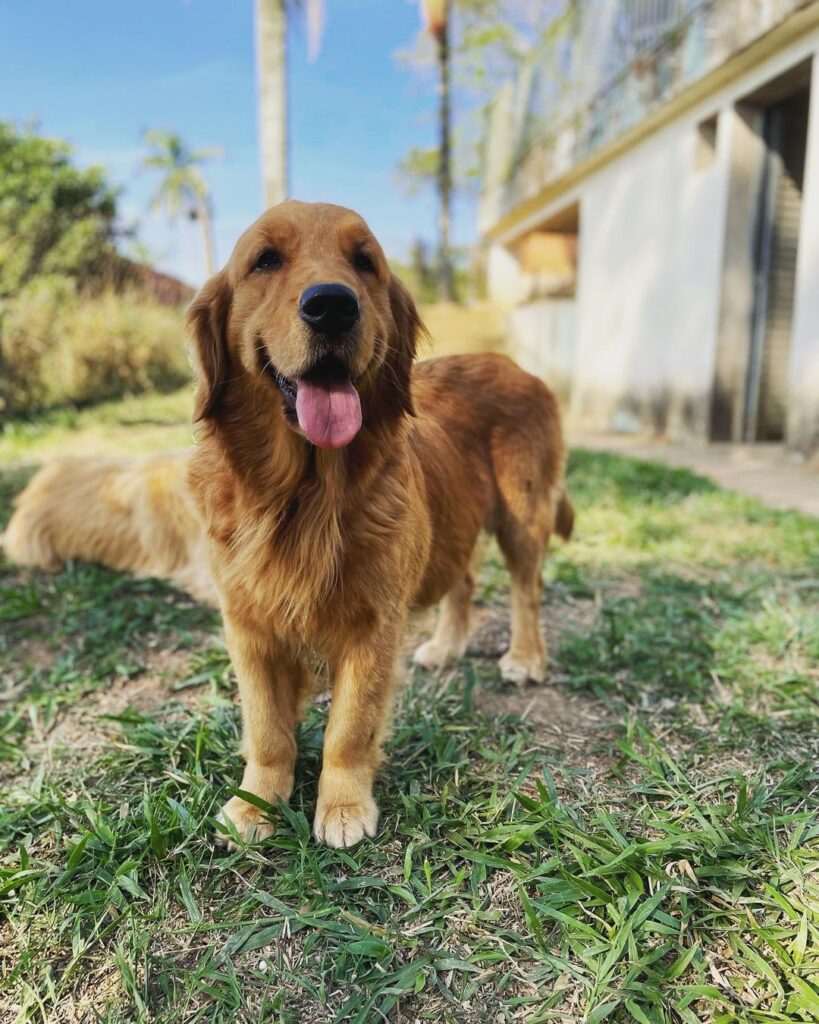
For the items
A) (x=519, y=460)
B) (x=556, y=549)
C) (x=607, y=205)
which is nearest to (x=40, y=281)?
(x=607, y=205)

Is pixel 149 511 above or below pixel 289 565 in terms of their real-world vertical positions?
below

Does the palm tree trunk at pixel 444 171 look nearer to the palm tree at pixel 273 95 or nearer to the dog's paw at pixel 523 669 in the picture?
A: the palm tree at pixel 273 95

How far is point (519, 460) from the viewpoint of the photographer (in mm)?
3352

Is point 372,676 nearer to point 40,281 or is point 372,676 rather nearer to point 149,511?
point 149,511

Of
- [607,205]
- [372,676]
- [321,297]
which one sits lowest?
[372,676]

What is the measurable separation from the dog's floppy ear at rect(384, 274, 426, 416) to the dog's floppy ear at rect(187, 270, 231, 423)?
0.51 m

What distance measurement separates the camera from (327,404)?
6.95 ft

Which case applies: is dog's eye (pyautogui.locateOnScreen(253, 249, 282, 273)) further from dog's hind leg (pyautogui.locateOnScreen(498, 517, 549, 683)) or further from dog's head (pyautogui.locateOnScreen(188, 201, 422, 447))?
dog's hind leg (pyautogui.locateOnScreen(498, 517, 549, 683))

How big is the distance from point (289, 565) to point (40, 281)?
14221mm

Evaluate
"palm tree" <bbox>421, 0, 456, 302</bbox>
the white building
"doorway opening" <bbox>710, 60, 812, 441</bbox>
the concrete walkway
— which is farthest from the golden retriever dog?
"palm tree" <bbox>421, 0, 456, 302</bbox>

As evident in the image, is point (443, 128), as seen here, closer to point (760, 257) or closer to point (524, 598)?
point (760, 257)

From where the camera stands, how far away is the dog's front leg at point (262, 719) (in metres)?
2.35

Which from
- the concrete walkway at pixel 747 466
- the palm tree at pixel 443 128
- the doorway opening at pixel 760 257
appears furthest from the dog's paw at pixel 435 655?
the palm tree at pixel 443 128

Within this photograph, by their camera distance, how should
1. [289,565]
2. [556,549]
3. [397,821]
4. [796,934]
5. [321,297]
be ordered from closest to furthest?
[796,934], [321,297], [289,565], [397,821], [556,549]
